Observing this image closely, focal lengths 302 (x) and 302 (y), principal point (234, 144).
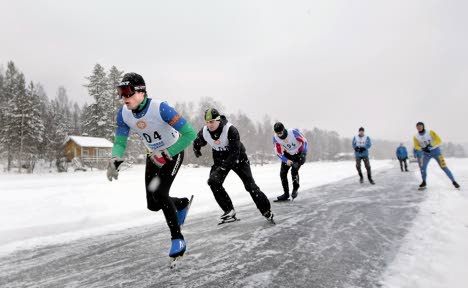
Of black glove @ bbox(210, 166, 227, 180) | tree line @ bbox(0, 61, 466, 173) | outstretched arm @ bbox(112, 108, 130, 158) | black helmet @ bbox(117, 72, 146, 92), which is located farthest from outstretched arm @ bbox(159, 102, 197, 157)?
tree line @ bbox(0, 61, 466, 173)

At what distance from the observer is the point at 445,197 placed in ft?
23.9

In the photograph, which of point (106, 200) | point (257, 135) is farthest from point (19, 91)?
point (257, 135)

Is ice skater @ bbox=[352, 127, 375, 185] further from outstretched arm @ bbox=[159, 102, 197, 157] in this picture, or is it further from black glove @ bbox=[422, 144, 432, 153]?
outstretched arm @ bbox=[159, 102, 197, 157]

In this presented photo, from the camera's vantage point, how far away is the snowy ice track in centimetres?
284

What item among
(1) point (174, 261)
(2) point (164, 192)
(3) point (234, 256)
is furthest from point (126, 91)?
(3) point (234, 256)

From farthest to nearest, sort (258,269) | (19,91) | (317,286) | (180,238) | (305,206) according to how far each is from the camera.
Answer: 1. (19,91)
2. (305,206)
3. (180,238)
4. (258,269)
5. (317,286)

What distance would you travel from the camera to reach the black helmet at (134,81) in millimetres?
3268

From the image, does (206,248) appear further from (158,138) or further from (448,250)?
(448,250)

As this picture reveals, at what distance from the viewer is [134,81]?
331 centimetres

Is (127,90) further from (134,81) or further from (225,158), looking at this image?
(225,158)

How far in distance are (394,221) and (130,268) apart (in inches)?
168

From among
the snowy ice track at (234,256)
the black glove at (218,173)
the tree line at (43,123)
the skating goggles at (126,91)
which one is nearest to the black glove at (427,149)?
the snowy ice track at (234,256)

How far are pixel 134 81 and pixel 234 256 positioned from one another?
89.1 inches

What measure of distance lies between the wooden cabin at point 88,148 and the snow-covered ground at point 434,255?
41852mm
